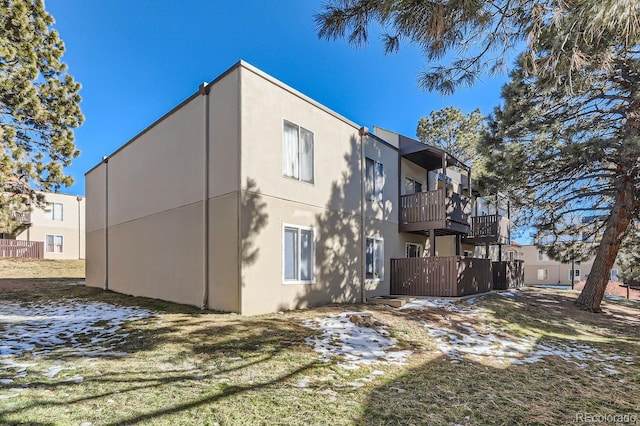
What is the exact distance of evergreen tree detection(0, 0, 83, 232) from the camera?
11.8 meters

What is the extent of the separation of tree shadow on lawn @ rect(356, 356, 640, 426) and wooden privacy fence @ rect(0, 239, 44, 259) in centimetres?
3093

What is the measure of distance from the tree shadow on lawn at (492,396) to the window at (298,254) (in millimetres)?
4097

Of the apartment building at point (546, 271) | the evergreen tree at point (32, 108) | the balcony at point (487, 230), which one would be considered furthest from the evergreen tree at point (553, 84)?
the apartment building at point (546, 271)

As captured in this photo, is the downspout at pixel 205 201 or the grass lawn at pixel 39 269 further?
the grass lawn at pixel 39 269

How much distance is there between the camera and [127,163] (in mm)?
12750

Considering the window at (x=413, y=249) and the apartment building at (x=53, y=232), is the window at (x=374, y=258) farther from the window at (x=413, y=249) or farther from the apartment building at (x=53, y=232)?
the apartment building at (x=53, y=232)

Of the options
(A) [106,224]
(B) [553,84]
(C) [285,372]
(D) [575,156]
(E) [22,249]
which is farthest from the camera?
(E) [22,249]

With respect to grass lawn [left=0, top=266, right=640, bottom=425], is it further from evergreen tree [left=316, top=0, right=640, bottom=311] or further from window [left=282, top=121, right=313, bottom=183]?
evergreen tree [left=316, top=0, right=640, bottom=311]

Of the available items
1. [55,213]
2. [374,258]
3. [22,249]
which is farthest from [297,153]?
[55,213]

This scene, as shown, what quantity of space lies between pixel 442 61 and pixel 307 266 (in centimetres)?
562

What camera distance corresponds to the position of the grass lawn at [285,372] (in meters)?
3.66

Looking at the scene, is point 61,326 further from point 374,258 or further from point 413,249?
point 413,249

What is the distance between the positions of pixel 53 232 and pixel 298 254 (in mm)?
27798

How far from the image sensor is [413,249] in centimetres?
1466
